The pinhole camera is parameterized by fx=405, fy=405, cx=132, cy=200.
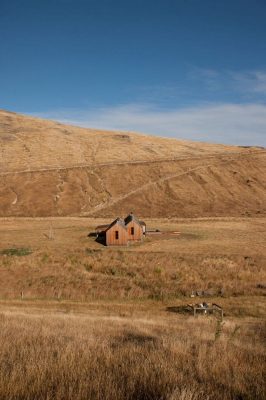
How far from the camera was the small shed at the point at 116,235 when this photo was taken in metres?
51.6

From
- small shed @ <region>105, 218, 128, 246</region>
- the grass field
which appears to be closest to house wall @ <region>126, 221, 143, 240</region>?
small shed @ <region>105, 218, 128, 246</region>

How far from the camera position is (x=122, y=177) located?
342ft

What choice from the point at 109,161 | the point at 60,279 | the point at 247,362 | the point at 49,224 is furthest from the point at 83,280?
the point at 109,161

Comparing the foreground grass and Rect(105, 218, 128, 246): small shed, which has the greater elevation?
the foreground grass

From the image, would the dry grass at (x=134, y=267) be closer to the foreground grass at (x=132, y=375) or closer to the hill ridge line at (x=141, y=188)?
the foreground grass at (x=132, y=375)

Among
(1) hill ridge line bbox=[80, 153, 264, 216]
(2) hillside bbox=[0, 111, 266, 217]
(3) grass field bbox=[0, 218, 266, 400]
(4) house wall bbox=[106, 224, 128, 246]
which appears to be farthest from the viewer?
(2) hillside bbox=[0, 111, 266, 217]

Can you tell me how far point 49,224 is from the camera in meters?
69.2

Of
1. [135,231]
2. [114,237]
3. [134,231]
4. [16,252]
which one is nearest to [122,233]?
[114,237]

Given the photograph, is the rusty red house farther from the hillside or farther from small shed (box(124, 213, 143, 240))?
the hillside

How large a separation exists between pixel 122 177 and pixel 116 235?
5348 cm

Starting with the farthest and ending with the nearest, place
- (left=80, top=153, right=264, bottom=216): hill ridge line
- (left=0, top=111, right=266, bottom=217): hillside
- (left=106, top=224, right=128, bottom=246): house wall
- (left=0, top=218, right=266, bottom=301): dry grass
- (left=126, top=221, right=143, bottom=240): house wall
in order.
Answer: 1. (left=0, top=111, right=266, bottom=217): hillside
2. (left=80, top=153, right=264, bottom=216): hill ridge line
3. (left=126, top=221, right=143, bottom=240): house wall
4. (left=106, top=224, right=128, bottom=246): house wall
5. (left=0, top=218, right=266, bottom=301): dry grass

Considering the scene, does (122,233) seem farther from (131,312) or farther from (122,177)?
(122,177)

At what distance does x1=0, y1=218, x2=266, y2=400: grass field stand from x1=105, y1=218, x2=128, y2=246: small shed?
1674 millimetres

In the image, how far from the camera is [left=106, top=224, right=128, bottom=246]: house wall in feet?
169
